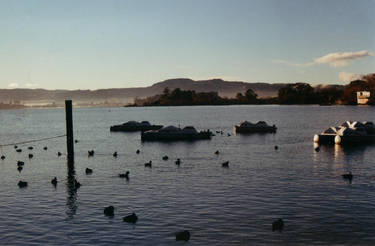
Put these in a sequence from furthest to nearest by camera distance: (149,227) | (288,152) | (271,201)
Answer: (288,152), (271,201), (149,227)

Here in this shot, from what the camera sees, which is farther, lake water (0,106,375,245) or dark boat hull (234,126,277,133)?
dark boat hull (234,126,277,133)

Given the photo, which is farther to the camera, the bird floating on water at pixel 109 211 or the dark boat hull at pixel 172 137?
the dark boat hull at pixel 172 137

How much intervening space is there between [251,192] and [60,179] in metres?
22.6

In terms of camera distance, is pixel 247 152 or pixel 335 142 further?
pixel 335 142

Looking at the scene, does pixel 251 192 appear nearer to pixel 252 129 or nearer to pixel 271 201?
pixel 271 201

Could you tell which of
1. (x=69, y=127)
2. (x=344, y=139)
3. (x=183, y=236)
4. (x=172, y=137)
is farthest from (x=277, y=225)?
(x=172, y=137)

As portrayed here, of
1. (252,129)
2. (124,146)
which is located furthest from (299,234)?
(252,129)

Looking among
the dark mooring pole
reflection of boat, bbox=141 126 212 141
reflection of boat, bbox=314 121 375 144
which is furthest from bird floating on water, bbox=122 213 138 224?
reflection of boat, bbox=141 126 212 141

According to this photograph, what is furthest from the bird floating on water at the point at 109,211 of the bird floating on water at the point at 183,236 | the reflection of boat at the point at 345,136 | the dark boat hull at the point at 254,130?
the dark boat hull at the point at 254,130

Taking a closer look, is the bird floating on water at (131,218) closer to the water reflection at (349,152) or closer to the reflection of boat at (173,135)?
the water reflection at (349,152)

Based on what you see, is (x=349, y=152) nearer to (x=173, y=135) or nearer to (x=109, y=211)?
(x=173, y=135)

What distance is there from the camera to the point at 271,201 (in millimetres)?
36219

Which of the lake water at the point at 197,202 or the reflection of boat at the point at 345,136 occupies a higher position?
the reflection of boat at the point at 345,136

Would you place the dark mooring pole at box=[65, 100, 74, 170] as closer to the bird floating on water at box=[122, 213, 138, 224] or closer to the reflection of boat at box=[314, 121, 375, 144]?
the bird floating on water at box=[122, 213, 138, 224]
